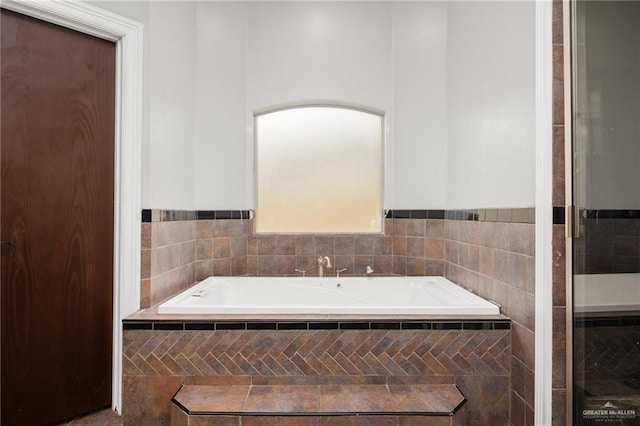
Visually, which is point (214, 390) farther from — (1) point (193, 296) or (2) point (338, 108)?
(2) point (338, 108)

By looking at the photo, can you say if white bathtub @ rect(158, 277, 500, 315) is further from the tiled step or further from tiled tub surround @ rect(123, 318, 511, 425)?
the tiled step

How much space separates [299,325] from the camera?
183cm

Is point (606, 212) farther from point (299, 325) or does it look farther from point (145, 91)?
point (145, 91)

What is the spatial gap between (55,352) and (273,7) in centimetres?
291

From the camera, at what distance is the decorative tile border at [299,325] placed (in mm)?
1826

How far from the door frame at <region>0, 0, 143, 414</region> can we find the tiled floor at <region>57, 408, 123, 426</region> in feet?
0.14

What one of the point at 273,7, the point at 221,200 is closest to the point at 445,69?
the point at 273,7

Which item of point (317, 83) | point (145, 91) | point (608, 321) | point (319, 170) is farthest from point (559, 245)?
point (145, 91)

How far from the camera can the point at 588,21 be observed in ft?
5.08

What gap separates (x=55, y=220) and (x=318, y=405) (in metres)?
1.67

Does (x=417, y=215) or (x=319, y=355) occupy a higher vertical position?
(x=417, y=215)

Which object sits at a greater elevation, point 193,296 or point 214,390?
point 193,296

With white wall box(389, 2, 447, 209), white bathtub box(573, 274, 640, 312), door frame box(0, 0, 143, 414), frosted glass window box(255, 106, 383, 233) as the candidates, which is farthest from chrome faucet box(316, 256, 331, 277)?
white bathtub box(573, 274, 640, 312)

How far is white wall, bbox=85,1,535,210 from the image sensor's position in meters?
2.45
